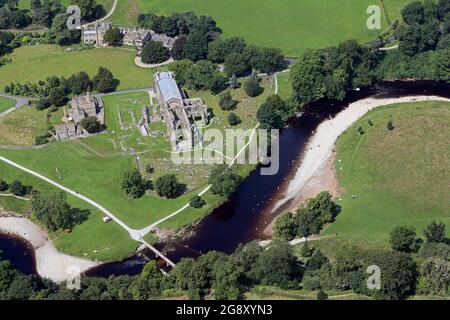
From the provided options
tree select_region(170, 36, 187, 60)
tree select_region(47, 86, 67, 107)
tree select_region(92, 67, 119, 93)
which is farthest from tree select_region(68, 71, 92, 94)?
tree select_region(170, 36, 187, 60)

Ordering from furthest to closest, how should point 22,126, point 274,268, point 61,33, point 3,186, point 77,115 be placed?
1. point 61,33
2. point 22,126
3. point 77,115
4. point 3,186
5. point 274,268

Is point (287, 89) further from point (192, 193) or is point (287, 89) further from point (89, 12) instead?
point (89, 12)

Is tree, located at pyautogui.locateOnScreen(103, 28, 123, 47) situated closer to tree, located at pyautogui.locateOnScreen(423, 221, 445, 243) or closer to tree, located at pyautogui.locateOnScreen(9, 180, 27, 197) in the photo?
tree, located at pyautogui.locateOnScreen(9, 180, 27, 197)

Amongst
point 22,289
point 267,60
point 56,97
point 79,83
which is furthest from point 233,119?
point 22,289

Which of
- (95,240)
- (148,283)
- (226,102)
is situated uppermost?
(226,102)

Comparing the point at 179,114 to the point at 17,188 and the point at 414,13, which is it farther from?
the point at 414,13

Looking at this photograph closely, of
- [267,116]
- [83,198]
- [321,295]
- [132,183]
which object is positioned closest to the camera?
[321,295]
